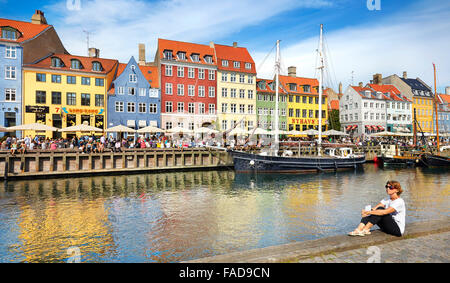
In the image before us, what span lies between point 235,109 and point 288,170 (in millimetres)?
26428

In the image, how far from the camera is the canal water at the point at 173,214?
1115 cm

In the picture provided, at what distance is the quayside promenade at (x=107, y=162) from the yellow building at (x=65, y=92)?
15685 millimetres

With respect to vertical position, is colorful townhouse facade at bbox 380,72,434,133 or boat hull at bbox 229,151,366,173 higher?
colorful townhouse facade at bbox 380,72,434,133

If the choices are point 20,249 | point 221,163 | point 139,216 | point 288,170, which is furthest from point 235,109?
point 20,249

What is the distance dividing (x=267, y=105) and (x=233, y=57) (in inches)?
462

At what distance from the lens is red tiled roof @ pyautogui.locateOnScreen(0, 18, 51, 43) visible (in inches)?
1790

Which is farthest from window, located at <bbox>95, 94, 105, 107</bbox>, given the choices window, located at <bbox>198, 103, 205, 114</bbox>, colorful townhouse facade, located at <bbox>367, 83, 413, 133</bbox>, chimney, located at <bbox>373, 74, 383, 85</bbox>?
chimney, located at <bbox>373, 74, 383, 85</bbox>

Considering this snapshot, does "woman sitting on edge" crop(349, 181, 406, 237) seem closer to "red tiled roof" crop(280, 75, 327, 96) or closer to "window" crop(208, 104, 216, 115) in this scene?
"window" crop(208, 104, 216, 115)

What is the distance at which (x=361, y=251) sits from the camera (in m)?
6.79

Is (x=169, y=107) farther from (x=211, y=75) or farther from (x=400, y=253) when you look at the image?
(x=400, y=253)

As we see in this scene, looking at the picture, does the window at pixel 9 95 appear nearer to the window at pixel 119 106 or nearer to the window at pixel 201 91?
the window at pixel 119 106

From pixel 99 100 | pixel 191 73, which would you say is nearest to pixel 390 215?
pixel 99 100

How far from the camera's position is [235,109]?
59.2 m

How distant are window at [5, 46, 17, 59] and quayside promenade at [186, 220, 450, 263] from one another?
49.5 metres
